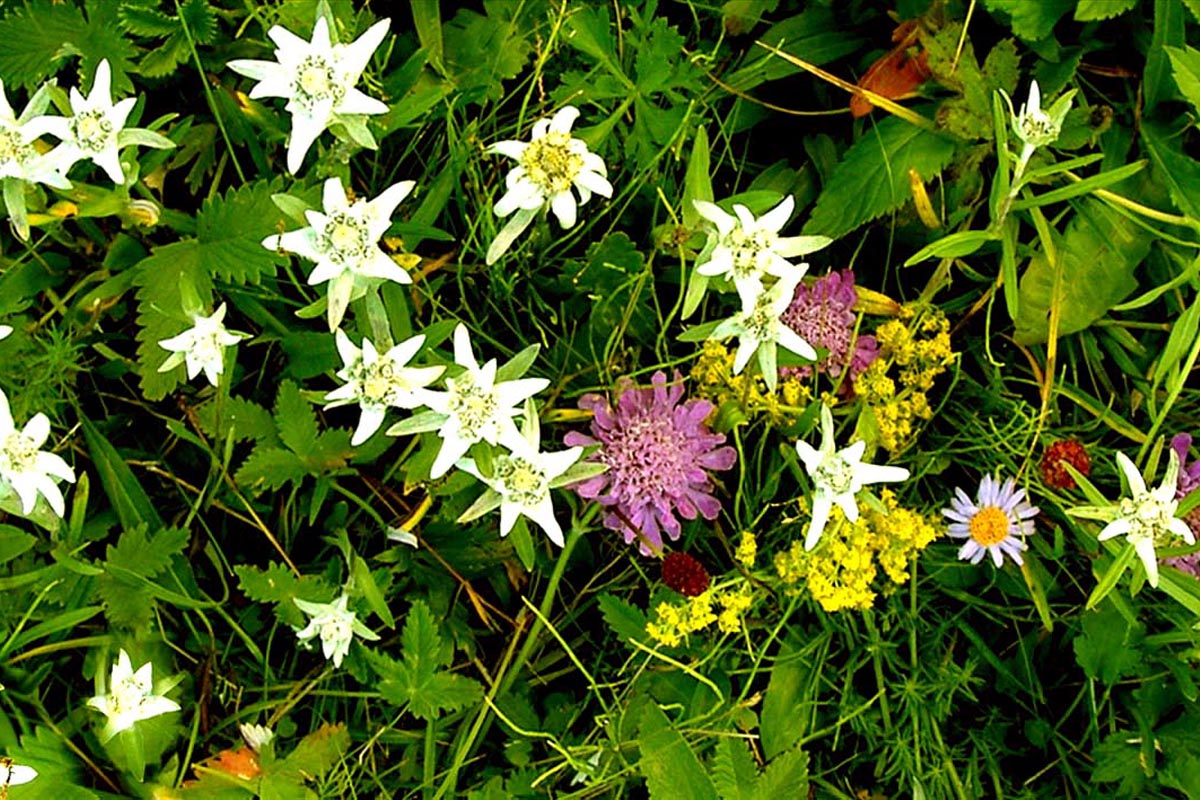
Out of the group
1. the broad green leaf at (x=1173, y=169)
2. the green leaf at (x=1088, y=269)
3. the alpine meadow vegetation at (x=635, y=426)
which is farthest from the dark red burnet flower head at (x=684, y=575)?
the broad green leaf at (x=1173, y=169)

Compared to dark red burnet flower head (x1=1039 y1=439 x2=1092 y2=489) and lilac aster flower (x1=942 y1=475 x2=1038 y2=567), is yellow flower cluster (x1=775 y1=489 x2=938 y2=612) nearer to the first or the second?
lilac aster flower (x1=942 y1=475 x2=1038 y2=567)

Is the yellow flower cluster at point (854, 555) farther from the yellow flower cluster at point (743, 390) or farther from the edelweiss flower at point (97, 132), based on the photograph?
the edelweiss flower at point (97, 132)

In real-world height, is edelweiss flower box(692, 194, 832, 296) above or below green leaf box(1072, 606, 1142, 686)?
above

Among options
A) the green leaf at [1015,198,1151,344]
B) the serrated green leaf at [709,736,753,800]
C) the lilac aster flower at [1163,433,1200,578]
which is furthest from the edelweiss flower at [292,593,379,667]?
the lilac aster flower at [1163,433,1200,578]

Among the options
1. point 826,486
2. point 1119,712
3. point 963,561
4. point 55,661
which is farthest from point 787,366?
point 55,661

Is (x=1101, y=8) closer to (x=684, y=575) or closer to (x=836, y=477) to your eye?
(x=836, y=477)

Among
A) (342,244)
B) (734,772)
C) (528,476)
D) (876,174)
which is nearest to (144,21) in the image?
(342,244)
